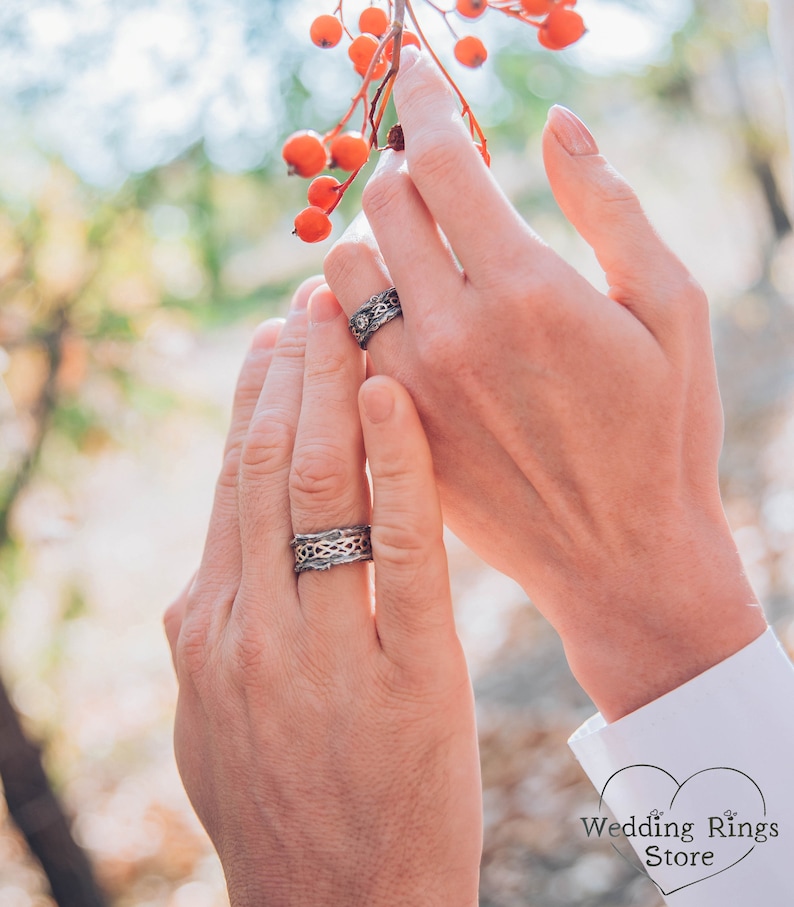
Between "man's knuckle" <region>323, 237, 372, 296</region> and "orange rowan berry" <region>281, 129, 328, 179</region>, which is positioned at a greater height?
"orange rowan berry" <region>281, 129, 328, 179</region>

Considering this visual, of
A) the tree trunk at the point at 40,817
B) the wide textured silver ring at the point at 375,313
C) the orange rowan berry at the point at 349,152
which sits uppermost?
the orange rowan berry at the point at 349,152

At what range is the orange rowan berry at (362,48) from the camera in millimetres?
932

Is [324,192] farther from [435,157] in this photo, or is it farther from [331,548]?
[331,548]

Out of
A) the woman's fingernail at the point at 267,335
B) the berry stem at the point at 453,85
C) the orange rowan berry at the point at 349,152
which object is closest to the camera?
the berry stem at the point at 453,85

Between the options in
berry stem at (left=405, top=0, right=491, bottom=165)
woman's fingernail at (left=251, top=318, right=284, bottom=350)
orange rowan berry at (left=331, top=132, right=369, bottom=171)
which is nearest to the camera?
berry stem at (left=405, top=0, right=491, bottom=165)

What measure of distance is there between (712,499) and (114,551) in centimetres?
682

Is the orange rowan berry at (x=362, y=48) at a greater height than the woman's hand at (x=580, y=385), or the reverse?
the orange rowan berry at (x=362, y=48)

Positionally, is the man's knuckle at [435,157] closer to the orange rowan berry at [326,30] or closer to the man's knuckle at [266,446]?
the orange rowan berry at [326,30]

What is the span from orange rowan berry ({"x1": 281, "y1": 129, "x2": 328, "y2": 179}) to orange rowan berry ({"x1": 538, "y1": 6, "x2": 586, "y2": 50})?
0.31m

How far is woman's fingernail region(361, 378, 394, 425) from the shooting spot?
87 cm

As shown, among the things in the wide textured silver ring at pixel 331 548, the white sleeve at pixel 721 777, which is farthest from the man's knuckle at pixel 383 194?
the white sleeve at pixel 721 777

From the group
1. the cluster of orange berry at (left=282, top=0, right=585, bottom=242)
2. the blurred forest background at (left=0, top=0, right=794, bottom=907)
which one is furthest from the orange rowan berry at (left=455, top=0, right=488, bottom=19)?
the blurred forest background at (left=0, top=0, right=794, bottom=907)

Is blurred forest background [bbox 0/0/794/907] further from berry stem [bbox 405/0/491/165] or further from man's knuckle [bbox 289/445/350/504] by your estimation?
man's knuckle [bbox 289/445/350/504]

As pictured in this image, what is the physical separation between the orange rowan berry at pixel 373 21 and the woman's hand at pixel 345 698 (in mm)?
413
